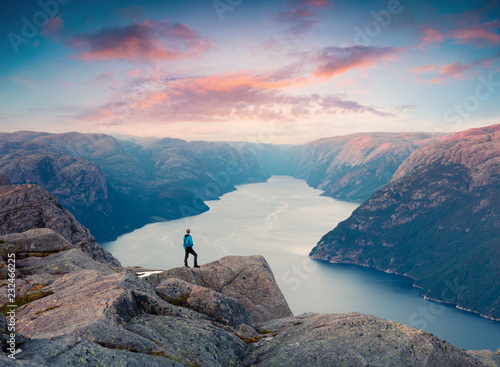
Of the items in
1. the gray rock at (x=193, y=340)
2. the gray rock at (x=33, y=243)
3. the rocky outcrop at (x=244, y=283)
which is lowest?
the rocky outcrop at (x=244, y=283)

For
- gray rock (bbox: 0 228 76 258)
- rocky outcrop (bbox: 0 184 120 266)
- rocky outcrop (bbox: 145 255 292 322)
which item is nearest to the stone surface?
rocky outcrop (bbox: 145 255 292 322)

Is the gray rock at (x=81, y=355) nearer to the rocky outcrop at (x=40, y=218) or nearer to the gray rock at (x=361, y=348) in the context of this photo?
the gray rock at (x=361, y=348)

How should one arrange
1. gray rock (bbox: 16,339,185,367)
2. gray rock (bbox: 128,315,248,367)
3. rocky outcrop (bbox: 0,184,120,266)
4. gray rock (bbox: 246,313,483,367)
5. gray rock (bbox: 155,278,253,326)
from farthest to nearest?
rocky outcrop (bbox: 0,184,120,266), gray rock (bbox: 155,278,253,326), gray rock (bbox: 246,313,483,367), gray rock (bbox: 128,315,248,367), gray rock (bbox: 16,339,185,367)

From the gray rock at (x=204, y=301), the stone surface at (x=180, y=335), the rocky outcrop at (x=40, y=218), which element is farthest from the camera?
the rocky outcrop at (x=40, y=218)

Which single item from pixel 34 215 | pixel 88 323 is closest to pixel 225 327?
pixel 88 323

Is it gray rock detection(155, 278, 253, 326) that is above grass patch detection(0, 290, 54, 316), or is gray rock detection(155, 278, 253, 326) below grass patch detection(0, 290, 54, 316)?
below

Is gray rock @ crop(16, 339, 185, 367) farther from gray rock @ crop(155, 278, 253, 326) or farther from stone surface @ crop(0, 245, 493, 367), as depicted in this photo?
gray rock @ crop(155, 278, 253, 326)

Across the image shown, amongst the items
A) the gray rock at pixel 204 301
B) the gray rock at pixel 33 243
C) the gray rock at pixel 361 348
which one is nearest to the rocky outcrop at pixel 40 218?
the gray rock at pixel 33 243

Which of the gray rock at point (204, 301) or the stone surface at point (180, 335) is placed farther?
the gray rock at point (204, 301)
